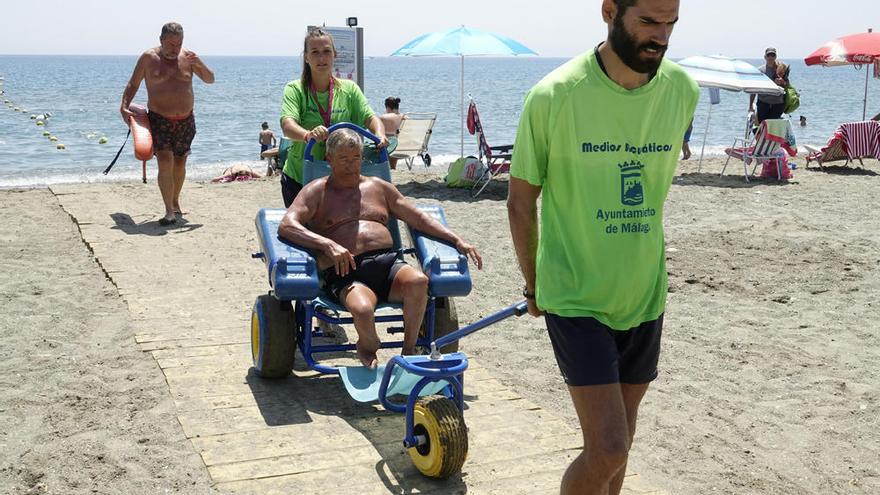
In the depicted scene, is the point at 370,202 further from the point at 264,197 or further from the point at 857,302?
the point at 264,197

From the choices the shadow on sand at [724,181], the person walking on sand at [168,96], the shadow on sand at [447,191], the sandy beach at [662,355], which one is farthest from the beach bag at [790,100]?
the person walking on sand at [168,96]

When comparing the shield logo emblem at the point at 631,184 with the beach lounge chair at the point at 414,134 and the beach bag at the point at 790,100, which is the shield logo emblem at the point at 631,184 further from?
the beach bag at the point at 790,100

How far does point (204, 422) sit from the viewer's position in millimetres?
4633

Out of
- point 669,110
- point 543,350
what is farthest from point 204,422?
point 669,110

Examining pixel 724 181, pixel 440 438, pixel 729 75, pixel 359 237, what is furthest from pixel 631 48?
pixel 729 75

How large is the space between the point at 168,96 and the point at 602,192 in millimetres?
7295

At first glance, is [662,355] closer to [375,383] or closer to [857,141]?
[375,383]

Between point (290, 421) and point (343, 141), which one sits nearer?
point (290, 421)

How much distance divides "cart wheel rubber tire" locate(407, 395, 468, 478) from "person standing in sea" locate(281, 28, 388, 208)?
2.11 metres

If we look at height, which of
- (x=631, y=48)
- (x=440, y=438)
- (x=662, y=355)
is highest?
(x=631, y=48)

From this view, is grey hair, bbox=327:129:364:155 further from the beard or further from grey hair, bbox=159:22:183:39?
grey hair, bbox=159:22:183:39

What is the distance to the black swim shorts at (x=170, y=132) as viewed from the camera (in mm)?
9438

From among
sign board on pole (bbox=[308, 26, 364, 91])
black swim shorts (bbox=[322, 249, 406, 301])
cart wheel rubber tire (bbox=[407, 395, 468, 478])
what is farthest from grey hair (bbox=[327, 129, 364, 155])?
sign board on pole (bbox=[308, 26, 364, 91])

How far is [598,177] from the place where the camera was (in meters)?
2.78
